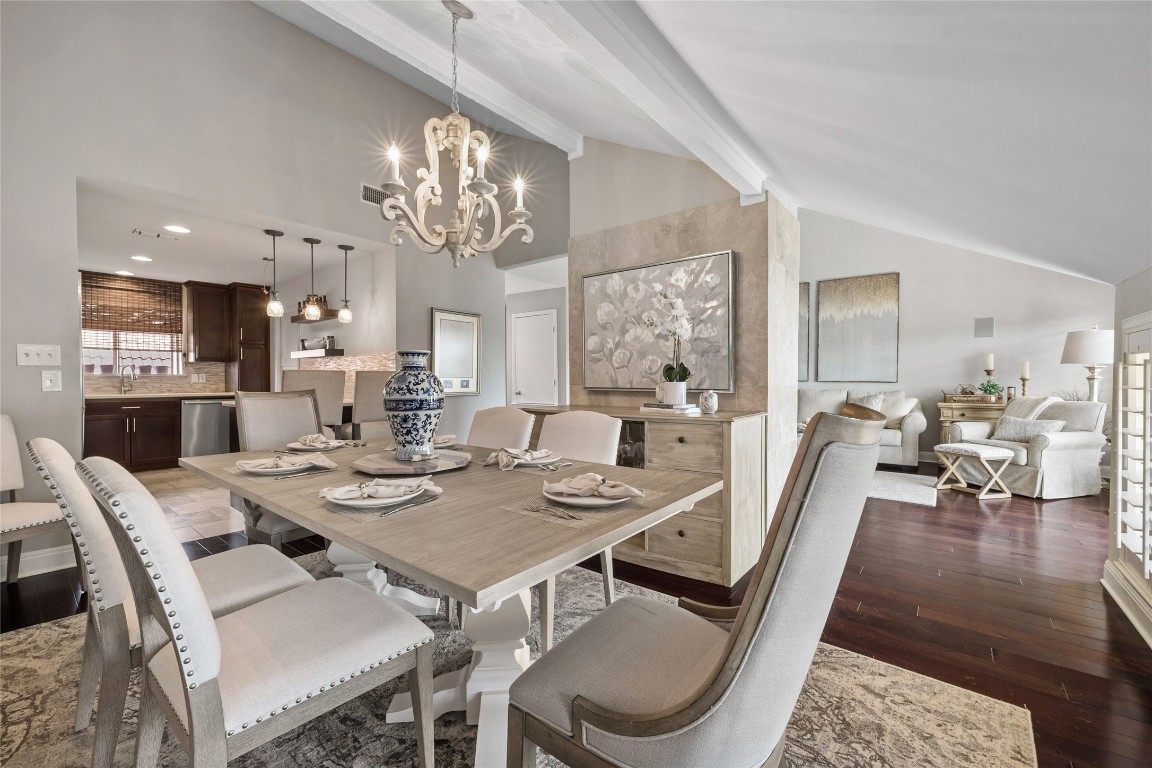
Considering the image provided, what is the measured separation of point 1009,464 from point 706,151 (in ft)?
13.9

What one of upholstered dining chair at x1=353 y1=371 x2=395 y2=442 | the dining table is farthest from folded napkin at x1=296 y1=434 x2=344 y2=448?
upholstered dining chair at x1=353 y1=371 x2=395 y2=442

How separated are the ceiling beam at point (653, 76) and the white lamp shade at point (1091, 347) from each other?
4074 mm

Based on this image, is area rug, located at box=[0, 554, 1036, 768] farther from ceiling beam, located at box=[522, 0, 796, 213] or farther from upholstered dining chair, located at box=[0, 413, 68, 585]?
ceiling beam, located at box=[522, 0, 796, 213]

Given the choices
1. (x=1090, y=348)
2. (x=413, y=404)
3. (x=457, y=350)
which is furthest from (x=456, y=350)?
(x=1090, y=348)

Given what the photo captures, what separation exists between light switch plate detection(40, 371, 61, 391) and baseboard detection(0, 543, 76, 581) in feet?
3.02

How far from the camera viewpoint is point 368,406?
13.6 feet

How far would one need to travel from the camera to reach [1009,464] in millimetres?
4363

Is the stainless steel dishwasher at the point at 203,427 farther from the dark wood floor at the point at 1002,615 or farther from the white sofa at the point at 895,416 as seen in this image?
the white sofa at the point at 895,416

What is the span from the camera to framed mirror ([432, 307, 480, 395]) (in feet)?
16.7

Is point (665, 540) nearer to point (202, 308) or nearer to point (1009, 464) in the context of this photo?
point (1009, 464)

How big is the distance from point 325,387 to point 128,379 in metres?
4.65

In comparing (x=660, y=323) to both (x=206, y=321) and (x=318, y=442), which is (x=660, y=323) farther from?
(x=206, y=321)

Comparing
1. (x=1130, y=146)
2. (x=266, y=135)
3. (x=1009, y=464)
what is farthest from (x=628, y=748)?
(x=1009, y=464)

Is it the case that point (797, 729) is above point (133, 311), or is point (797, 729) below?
below
